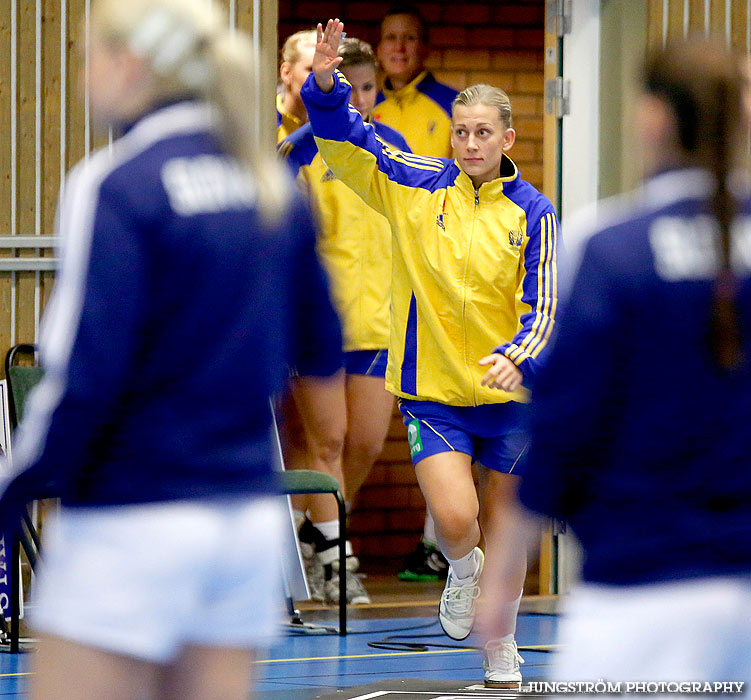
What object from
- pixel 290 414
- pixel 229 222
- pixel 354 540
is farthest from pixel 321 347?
pixel 354 540

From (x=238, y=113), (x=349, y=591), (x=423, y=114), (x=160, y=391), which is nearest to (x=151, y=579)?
(x=160, y=391)

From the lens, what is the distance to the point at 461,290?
5371mm

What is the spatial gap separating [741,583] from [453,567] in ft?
10.8

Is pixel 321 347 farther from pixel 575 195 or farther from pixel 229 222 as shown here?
pixel 575 195

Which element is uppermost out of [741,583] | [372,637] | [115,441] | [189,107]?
[189,107]

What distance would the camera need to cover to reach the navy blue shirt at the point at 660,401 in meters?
2.12

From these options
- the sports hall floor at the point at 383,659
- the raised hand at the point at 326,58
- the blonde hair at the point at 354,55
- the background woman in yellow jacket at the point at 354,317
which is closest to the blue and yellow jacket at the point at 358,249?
the background woman in yellow jacket at the point at 354,317

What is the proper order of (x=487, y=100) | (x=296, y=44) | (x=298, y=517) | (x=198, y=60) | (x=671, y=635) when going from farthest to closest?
(x=298, y=517) < (x=296, y=44) < (x=487, y=100) < (x=198, y=60) < (x=671, y=635)

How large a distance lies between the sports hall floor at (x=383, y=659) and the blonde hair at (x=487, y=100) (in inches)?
75.9

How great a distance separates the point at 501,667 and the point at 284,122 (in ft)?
11.5

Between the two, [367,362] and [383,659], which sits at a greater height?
[367,362]

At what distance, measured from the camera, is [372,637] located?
650 cm

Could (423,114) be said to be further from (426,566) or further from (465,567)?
(465,567)

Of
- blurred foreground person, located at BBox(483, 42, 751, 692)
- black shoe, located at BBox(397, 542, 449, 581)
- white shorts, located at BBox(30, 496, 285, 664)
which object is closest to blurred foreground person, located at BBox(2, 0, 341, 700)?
white shorts, located at BBox(30, 496, 285, 664)
